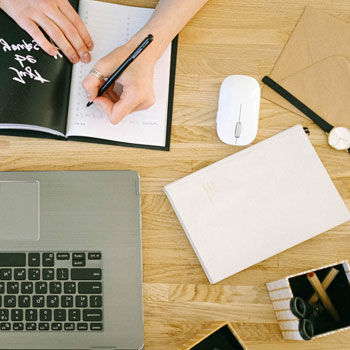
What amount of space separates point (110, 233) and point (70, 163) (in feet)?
0.49

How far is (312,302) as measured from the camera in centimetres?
72

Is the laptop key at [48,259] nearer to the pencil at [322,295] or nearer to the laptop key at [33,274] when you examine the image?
the laptop key at [33,274]

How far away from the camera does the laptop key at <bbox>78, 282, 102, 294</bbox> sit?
706 millimetres

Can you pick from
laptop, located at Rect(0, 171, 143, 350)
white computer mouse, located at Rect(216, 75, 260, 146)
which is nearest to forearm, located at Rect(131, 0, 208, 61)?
white computer mouse, located at Rect(216, 75, 260, 146)

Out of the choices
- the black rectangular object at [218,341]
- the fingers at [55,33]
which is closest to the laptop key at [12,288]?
the black rectangular object at [218,341]

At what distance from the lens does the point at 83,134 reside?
2.49 feet

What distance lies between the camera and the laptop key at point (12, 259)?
709mm

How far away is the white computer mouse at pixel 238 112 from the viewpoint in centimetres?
76

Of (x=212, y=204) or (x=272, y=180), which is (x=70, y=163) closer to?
(x=212, y=204)

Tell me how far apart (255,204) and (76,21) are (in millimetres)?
466

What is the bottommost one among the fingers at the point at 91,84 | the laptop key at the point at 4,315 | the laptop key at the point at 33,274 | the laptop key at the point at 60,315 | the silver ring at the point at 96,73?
the laptop key at the point at 4,315

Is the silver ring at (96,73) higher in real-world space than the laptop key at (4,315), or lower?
higher

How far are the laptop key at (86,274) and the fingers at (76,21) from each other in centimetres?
40

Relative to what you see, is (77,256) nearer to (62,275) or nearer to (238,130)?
(62,275)
